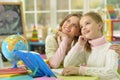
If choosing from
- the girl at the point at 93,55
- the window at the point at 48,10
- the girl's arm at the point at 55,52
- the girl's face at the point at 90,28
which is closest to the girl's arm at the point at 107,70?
the girl at the point at 93,55

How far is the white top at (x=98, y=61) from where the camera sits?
65.6 inches

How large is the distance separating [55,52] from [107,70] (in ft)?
1.87

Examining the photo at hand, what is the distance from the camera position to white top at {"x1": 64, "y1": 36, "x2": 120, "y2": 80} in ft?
5.46

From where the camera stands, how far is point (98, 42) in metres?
1.81

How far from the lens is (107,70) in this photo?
1658 millimetres

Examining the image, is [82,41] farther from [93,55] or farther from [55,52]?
[55,52]

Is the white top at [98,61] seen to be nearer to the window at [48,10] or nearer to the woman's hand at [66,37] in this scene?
the woman's hand at [66,37]

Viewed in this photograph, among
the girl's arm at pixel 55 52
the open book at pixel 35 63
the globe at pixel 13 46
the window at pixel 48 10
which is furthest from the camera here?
the window at pixel 48 10

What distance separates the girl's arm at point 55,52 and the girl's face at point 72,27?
6cm

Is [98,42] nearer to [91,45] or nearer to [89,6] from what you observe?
[91,45]

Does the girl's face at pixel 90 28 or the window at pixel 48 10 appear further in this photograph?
the window at pixel 48 10

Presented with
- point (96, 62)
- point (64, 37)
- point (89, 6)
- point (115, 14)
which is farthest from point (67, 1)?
point (96, 62)

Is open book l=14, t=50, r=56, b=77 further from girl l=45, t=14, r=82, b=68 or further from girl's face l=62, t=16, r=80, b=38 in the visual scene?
girl's face l=62, t=16, r=80, b=38

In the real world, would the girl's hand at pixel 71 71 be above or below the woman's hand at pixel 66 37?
below
